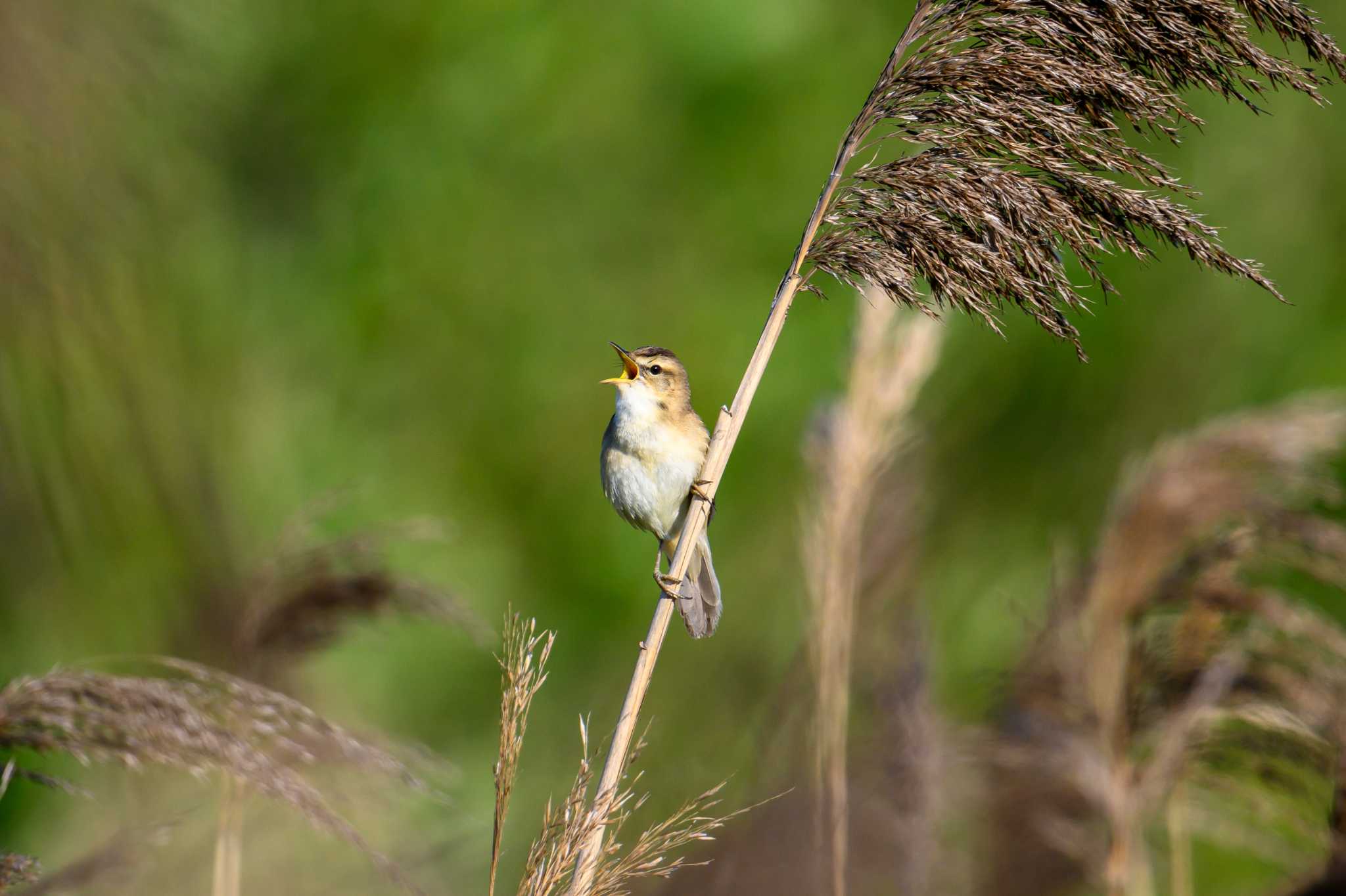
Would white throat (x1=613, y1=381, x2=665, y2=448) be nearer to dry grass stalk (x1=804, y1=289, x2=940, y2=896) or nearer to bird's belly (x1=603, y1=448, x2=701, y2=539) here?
bird's belly (x1=603, y1=448, x2=701, y2=539)

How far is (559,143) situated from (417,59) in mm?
996

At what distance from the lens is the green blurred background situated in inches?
204

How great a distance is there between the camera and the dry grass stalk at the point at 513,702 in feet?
4.73

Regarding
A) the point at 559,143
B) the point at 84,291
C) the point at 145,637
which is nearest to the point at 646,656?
the point at 84,291

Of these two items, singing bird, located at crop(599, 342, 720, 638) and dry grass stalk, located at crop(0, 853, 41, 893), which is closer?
dry grass stalk, located at crop(0, 853, 41, 893)

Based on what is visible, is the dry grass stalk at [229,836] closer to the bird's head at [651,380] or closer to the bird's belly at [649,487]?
the bird's belly at [649,487]

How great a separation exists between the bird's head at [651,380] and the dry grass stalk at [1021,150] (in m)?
1.44

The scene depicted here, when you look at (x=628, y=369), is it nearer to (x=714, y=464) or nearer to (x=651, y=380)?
(x=651, y=380)

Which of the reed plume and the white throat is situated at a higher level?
the white throat

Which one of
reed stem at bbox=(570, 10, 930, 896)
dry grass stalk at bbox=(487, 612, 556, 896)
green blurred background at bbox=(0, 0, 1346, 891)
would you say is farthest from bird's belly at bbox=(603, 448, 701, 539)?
dry grass stalk at bbox=(487, 612, 556, 896)

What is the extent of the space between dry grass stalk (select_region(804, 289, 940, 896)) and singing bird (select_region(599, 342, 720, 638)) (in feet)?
2.37

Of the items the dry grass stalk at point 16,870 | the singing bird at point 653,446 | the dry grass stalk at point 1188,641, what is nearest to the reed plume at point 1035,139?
the dry grass stalk at point 1188,641

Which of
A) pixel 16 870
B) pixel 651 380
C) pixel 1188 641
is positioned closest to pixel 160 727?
pixel 16 870

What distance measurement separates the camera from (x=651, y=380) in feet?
10.5
